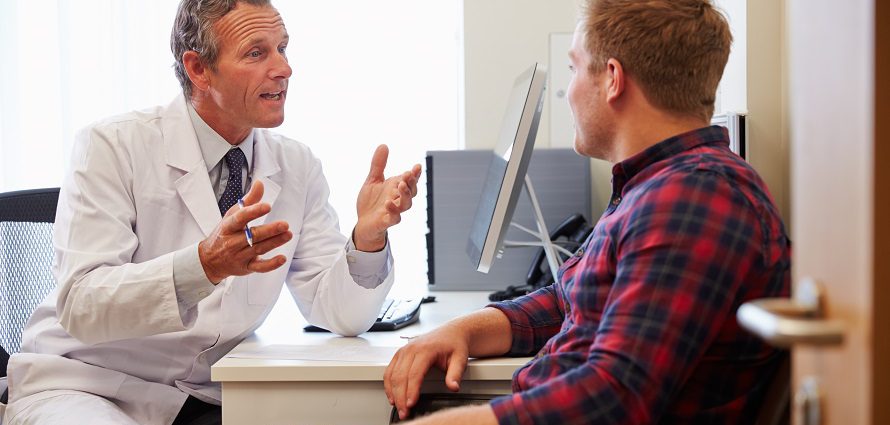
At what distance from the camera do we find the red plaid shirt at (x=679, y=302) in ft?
2.89

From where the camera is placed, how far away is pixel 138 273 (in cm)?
146

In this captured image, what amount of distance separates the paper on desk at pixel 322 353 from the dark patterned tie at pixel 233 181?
372 millimetres

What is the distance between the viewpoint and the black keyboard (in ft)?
5.45

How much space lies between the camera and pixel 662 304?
2.89 ft

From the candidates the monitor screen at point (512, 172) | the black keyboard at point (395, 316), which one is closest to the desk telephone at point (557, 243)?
the black keyboard at point (395, 316)

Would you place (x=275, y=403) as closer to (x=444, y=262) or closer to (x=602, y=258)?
(x=602, y=258)

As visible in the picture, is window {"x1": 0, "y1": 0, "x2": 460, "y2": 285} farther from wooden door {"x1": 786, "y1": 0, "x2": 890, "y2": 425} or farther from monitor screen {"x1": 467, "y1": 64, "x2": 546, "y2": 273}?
wooden door {"x1": 786, "y1": 0, "x2": 890, "y2": 425}

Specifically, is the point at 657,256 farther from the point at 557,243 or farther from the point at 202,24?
the point at 557,243

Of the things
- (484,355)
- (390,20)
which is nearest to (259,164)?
(484,355)

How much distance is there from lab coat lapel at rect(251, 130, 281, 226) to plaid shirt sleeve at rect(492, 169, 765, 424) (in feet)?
3.10

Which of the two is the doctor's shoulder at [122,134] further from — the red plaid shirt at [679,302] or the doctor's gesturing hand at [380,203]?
the red plaid shirt at [679,302]

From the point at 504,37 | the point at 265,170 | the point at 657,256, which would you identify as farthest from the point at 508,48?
the point at 657,256

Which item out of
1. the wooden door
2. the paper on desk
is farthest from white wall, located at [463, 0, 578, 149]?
the wooden door

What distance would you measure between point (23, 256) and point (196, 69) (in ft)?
1.69
